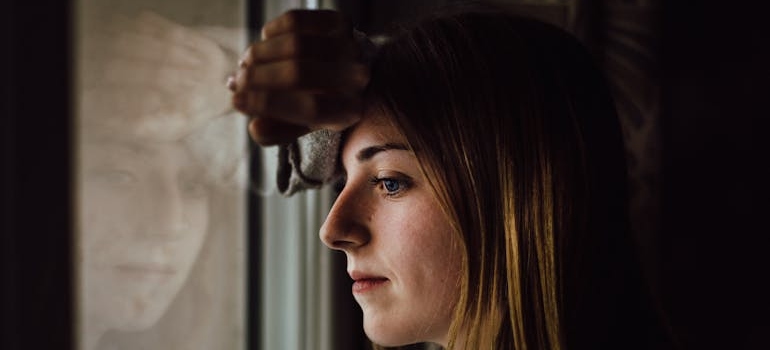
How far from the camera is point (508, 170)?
33.0 inches

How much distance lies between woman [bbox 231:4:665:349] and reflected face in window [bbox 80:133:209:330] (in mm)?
248

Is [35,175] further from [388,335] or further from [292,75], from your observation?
[388,335]

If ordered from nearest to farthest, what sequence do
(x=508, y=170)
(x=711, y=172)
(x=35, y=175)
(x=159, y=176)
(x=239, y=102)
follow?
(x=35, y=175), (x=239, y=102), (x=508, y=170), (x=159, y=176), (x=711, y=172)

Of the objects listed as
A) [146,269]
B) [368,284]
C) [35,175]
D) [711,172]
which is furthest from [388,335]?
[711,172]

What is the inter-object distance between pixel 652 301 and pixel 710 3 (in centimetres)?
94

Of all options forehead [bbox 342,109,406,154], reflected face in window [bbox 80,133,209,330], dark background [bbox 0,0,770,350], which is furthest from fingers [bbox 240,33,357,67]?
dark background [bbox 0,0,770,350]

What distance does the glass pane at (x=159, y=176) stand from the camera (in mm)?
798

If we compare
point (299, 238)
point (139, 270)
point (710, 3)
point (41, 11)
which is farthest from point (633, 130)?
point (41, 11)

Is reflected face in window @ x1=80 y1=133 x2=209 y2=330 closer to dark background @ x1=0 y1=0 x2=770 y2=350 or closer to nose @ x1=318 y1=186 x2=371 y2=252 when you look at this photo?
nose @ x1=318 y1=186 x2=371 y2=252

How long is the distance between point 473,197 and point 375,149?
0.13 meters

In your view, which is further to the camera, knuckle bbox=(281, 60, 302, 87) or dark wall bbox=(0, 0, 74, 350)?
knuckle bbox=(281, 60, 302, 87)

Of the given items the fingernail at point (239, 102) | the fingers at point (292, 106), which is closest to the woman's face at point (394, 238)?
the fingers at point (292, 106)

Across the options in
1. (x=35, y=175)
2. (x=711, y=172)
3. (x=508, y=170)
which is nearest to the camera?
(x=35, y=175)

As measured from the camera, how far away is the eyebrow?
848mm
